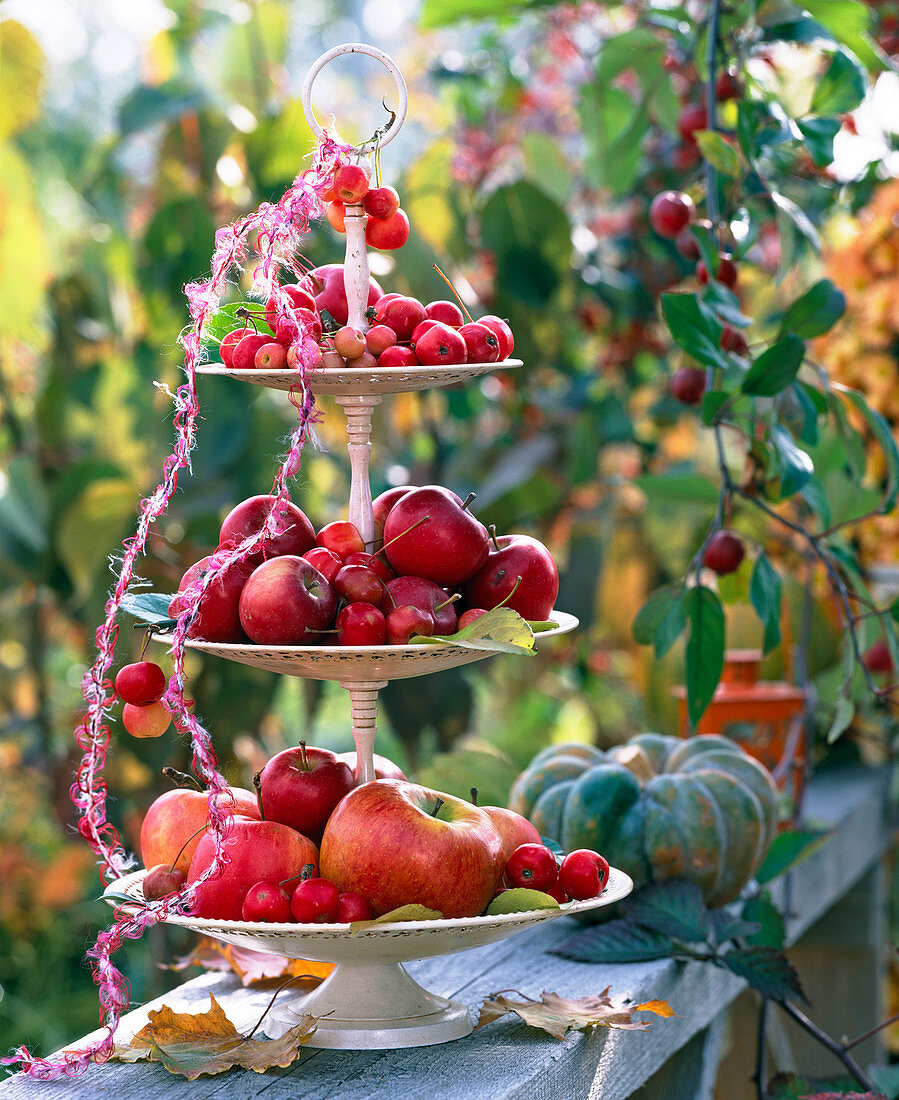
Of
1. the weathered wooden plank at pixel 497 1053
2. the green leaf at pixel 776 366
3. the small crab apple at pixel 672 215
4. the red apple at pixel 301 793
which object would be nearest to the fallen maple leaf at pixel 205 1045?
the weathered wooden plank at pixel 497 1053

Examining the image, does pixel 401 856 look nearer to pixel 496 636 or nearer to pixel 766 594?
pixel 496 636

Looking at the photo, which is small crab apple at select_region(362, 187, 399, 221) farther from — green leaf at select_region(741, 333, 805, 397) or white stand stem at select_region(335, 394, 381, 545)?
green leaf at select_region(741, 333, 805, 397)

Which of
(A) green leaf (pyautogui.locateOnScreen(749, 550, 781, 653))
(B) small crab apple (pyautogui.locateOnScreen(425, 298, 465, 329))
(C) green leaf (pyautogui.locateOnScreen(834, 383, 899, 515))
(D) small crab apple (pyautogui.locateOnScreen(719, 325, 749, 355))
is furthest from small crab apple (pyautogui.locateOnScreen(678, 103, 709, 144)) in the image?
(B) small crab apple (pyautogui.locateOnScreen(425, 298, 465, 329))

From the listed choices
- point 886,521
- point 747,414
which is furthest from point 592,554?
point 747,414

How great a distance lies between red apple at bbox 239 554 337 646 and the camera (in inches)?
29.9

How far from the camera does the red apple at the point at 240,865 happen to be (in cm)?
80

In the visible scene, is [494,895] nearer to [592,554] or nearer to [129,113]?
[592,554]

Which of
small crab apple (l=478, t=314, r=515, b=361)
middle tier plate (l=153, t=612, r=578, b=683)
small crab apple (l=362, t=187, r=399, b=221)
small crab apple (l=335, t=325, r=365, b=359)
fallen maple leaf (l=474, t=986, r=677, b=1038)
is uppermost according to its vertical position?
small crab apple (l=362, t=187, r=399, b=221)

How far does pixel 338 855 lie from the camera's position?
80 centimetres

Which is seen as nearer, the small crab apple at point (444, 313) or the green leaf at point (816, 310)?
the small crab apple at point (444, 313)

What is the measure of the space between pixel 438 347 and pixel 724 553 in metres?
0.48

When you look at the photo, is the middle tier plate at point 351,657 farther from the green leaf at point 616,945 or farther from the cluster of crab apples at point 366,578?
the green leaf at point 616,945

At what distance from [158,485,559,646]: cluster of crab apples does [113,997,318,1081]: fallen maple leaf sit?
252mm

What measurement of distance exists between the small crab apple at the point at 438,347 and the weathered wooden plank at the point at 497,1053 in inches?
17.1
